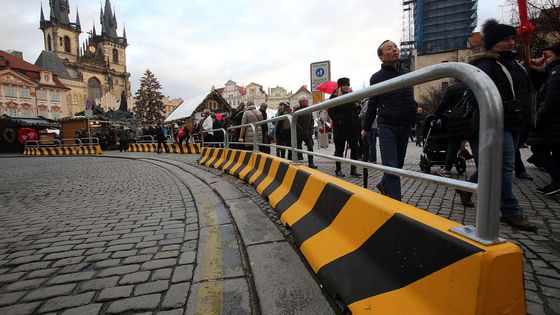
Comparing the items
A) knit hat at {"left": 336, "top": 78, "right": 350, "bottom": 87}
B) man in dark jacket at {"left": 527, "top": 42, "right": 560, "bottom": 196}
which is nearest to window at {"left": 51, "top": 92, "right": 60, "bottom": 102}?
knit hat at {"left": 336, "top": 78, "right": 350, "bottom": 87}

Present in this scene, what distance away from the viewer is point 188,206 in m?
4.49

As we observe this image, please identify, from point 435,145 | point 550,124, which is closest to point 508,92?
point 550,124

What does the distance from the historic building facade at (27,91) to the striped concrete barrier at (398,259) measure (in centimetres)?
7563

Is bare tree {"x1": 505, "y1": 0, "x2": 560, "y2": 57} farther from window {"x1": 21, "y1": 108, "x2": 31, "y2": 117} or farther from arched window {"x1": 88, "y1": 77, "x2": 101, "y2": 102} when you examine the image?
arched window {"x1": 88, "y1": 77, "x2": 101, "y2": 102}

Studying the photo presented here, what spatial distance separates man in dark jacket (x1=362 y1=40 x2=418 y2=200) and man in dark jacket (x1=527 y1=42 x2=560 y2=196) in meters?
2.14

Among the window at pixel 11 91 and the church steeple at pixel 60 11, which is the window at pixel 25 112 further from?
the church steeple at pixel 60 11

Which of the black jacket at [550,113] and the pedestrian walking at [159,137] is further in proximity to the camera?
the pedestrian walking at [159,137]

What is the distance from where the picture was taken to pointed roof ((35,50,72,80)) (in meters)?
77.5

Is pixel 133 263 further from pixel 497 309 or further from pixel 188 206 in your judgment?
pixel 497 309

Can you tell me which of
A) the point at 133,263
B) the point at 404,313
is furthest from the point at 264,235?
the point at 404,313

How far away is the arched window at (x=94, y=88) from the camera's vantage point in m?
96.4

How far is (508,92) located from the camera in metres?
2.94

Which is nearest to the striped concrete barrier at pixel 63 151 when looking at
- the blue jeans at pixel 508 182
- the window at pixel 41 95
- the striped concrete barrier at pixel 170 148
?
the striped concrete barrier at pixel 170 148

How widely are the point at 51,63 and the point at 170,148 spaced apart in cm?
8157
